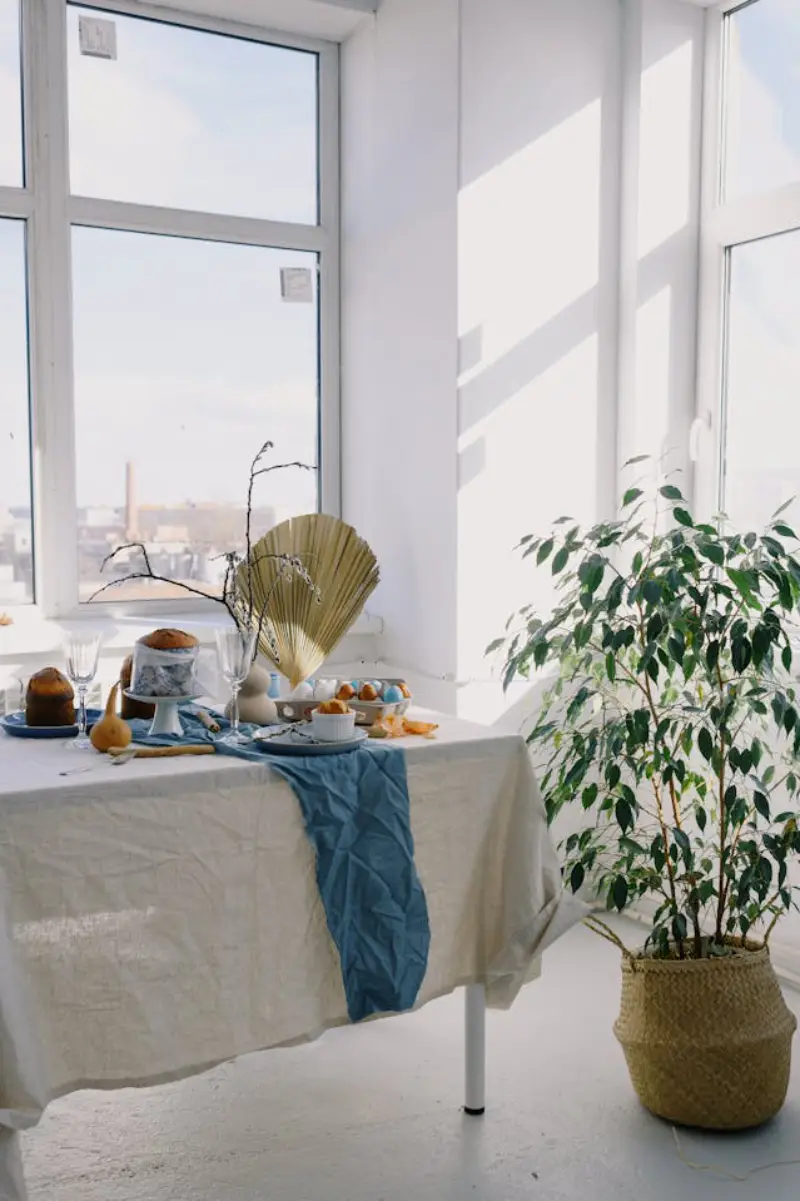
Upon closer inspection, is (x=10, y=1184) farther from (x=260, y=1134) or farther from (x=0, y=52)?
(x=0, y=52)

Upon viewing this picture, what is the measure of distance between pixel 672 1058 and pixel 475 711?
111 cm

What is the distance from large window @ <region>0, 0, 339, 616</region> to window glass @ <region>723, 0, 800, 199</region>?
3.51 feet

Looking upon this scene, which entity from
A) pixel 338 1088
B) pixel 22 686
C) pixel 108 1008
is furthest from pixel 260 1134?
pixel 22 686

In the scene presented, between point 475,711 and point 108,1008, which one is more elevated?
point 475,711

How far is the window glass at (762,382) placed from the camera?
3018mm

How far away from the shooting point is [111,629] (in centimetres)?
300

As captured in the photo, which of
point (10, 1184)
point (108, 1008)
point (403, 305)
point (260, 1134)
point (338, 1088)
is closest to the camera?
point (10, 1184)

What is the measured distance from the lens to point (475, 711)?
314cm

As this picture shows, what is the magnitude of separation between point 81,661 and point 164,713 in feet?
0.55

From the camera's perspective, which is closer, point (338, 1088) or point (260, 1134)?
point (260, 1134)

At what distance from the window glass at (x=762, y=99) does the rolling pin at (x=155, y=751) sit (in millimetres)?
1987

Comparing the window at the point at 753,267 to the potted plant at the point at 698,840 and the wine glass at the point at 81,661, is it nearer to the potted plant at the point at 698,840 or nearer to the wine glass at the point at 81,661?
the potted plant at the point at 698,840

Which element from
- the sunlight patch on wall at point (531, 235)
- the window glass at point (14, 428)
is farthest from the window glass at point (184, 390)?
the sunlight patch on wall at point (531, 235)

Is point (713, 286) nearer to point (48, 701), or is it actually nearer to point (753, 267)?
point (753, 267)
